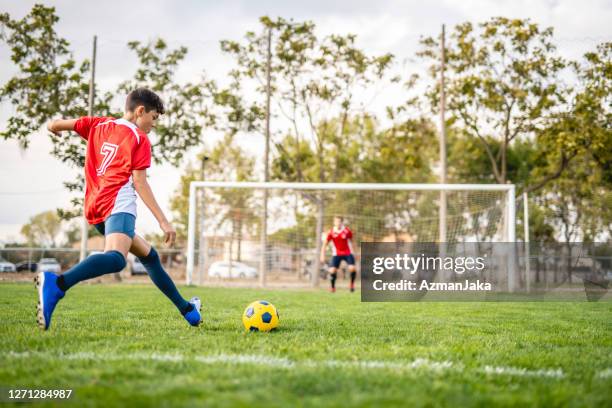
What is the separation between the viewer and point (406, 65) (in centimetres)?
2002

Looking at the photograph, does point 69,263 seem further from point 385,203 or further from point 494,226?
point 494,226

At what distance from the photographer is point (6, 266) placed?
62.4ft

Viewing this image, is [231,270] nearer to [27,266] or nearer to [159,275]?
[27,266]

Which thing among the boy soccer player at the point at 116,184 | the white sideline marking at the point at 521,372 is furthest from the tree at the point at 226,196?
the white sideline marking at the point at 521,372

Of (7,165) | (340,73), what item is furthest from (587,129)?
(7,165)

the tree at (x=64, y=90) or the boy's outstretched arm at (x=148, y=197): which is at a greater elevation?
the tree at (x=64, y=90)

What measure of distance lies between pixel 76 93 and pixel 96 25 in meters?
2.28

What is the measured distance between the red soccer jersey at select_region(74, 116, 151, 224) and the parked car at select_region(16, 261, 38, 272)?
17902 mm

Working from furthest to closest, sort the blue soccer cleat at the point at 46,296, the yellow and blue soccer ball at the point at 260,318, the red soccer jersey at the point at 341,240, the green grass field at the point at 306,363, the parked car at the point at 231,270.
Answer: the parked car at the point at 231,270
the red soccer jersey at the point at 341,240
the yellow and blue soccer ball at the point at 260,318
the blue soccer cleat at the point at 46,296
the green grass field at the point at 306,363

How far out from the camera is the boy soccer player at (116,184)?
12.5 ft

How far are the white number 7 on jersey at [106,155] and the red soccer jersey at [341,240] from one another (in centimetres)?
1026

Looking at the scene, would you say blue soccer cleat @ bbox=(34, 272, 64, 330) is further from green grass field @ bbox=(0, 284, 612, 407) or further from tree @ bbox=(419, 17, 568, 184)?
→ tree @ bbox=(419, 17, 568, 184)

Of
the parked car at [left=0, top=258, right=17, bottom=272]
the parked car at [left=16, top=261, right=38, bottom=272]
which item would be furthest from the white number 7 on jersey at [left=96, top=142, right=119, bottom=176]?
the parked car at [left=16, top=261, right=38, bottom=272]

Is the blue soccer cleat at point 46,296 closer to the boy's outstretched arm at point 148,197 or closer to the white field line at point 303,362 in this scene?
the white field line at point 303,362
